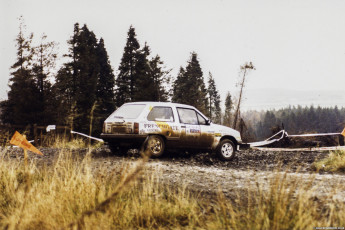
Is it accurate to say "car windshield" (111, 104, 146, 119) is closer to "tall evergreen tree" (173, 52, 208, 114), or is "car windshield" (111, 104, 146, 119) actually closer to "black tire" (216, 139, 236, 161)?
"black tire" (216, 139, 236, 161)

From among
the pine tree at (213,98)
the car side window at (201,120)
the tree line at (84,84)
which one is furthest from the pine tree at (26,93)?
the pine tree at (213,98)

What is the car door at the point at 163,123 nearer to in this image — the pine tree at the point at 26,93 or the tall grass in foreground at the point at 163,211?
the tall grass in foreground at the point at 163,211

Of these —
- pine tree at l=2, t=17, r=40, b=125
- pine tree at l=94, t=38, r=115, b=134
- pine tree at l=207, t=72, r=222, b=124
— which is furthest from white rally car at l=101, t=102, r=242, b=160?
pine tree at l=207, t=72, r=222, b=124

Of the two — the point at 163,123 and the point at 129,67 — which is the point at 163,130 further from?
the point at 129,67

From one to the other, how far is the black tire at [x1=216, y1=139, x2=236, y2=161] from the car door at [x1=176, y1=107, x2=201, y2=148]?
31.8 inches

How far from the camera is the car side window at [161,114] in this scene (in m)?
9.76

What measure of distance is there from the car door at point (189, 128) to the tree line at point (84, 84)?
267 inches

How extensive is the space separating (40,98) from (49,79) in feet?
5.68

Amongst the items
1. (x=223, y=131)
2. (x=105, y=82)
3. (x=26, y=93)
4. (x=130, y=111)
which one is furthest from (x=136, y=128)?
(x=105, y=82)

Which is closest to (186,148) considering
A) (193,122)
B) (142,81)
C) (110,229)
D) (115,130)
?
(193,122)

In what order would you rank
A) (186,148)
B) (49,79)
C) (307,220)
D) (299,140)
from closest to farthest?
(307,220)
(186,148)
(299,140)
(49,79)

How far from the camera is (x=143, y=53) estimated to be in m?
41.4

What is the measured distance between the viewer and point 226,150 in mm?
10930

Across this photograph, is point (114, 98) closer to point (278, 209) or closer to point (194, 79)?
point (194, 79)
